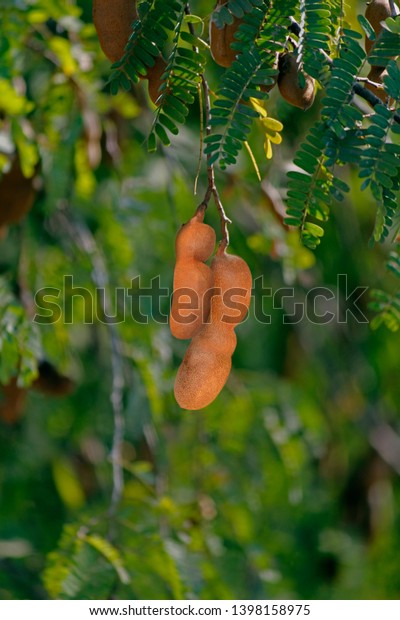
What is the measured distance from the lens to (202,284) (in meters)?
0.88

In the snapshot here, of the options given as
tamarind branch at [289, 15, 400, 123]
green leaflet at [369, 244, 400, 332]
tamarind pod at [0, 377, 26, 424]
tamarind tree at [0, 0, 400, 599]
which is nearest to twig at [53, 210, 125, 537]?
tamarind tree at [0, 0, 400, 599]

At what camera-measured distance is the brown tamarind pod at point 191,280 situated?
876mm

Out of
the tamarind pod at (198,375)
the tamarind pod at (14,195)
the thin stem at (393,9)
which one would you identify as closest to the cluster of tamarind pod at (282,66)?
the thin stem at (393,9)

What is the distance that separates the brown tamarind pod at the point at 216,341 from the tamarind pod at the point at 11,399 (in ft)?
3.11

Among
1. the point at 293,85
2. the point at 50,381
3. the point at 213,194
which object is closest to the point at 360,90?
the point at 293,85

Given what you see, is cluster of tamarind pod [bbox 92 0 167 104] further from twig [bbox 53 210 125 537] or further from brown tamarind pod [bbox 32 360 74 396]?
brown tamarind pod [bbox 32 360 74 396]

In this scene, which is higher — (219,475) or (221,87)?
(221,87)

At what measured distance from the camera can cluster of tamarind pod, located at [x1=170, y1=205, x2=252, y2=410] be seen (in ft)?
2.84

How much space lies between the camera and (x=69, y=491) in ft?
9.32

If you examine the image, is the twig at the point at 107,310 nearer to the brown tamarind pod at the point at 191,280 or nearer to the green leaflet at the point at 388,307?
the green leaflet at the point at 388,307

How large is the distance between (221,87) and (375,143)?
0.54ft

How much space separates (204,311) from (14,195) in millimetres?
942

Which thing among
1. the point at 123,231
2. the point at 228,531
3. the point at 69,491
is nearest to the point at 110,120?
the point at 123,231

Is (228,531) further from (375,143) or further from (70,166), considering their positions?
(375,143)
